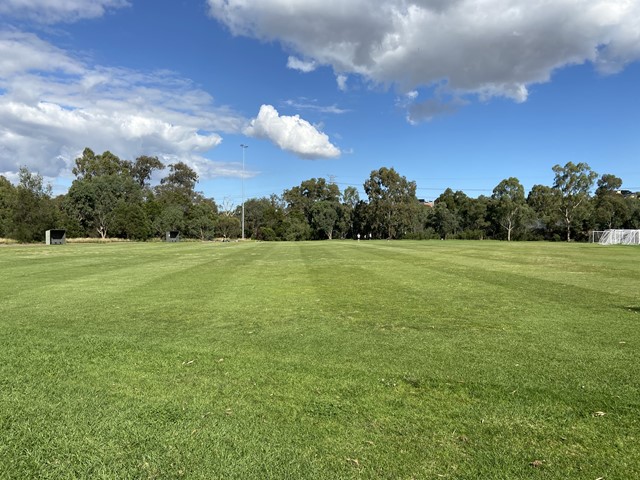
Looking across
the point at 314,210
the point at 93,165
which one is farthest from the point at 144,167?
the point at 314,210

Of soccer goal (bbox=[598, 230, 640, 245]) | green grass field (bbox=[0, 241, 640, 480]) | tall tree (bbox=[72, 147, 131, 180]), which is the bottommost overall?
green grass field (bbox=[0, 241, 640, 480])

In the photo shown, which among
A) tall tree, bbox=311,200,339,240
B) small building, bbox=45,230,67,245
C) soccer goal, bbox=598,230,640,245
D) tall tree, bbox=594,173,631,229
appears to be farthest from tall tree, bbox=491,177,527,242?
small building, bbox=45,230,67,245

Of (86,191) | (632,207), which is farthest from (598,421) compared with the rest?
(632,207)

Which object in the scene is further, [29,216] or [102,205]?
[102,205]

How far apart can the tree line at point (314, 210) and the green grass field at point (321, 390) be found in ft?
230

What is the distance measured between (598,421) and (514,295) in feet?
27.2

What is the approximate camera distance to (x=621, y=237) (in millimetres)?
62719

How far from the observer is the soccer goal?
62.1 metres

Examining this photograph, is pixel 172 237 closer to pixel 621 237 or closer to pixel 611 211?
pixel 621 237

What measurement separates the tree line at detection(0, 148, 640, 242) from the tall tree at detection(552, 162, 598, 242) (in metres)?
0.20

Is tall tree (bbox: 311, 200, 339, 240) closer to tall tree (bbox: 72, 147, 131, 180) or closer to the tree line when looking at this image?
the tree line

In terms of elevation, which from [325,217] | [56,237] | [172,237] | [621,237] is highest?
[325,217]

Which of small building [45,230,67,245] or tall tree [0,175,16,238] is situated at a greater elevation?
tall tree [0,175,16,238]

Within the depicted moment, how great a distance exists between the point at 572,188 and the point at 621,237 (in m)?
30.9
